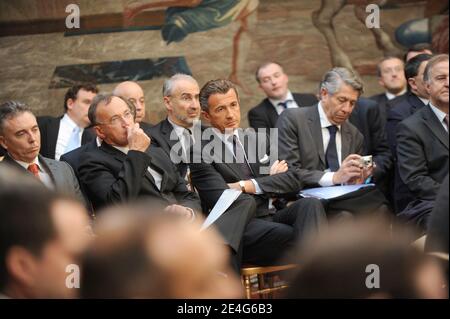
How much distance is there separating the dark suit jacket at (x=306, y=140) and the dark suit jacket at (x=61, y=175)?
Answer: 5.62ft

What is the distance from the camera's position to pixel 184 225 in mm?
2059

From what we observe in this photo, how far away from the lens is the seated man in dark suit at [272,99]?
841cm

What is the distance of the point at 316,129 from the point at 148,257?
4.85 metres

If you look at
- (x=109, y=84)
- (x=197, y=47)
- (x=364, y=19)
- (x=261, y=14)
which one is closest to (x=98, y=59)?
(x=109, y=84)

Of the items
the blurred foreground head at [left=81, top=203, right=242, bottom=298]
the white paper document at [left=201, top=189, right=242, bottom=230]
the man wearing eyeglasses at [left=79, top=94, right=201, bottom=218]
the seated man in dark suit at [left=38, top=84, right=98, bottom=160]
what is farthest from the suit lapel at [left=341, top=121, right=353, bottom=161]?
the blurred foreground head at [left=81, top=203, right=242, bottom=298]

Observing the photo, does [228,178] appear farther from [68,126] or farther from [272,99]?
[272,99]

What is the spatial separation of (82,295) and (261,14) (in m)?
7.76

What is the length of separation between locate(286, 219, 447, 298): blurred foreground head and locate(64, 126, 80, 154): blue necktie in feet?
18.9

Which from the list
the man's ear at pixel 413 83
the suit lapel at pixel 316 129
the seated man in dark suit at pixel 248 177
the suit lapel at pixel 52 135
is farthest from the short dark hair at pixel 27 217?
the man's ear at pixel 413 83

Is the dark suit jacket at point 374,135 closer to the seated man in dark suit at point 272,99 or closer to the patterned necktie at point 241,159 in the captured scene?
the seated man in dark suit at point 272,99

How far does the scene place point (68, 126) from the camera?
7.96 metres

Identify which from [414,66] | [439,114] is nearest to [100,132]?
[439,114]

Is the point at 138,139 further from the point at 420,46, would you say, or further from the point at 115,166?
the point at 420,46

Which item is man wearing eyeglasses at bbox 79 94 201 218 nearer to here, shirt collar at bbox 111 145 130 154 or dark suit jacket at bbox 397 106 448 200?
shirt collar at bbox 111 145 130 154
